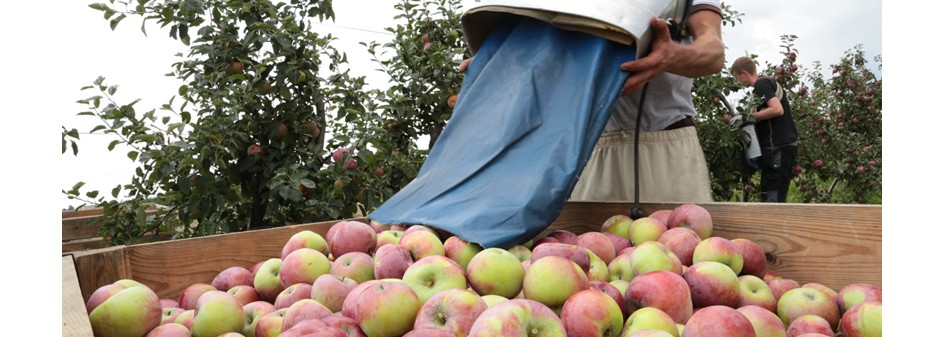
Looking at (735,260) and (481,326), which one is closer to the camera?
(481,326)

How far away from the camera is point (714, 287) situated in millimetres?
1393

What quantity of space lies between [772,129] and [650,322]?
5.69m

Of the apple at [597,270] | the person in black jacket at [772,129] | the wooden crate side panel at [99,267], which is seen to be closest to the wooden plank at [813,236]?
the apple at [597,270]

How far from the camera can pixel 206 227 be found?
2.80 meters

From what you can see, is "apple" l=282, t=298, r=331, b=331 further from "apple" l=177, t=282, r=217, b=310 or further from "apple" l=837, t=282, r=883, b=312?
"apple" l=837, t=282, r=883, b=312

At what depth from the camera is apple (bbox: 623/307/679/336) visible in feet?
3.78

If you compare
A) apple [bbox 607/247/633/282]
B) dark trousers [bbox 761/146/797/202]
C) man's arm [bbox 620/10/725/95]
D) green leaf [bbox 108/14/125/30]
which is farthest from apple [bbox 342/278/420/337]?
dark trousers [bbox 761/146/797/202]

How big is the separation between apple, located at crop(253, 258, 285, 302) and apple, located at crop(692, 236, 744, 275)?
3.35 ft

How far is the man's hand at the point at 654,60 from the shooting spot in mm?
1902

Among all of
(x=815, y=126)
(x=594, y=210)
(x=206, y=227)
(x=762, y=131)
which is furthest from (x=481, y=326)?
(x=815, y=126)

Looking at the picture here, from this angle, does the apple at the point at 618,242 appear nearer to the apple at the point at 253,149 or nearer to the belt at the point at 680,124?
the belt at the point at 680,124
